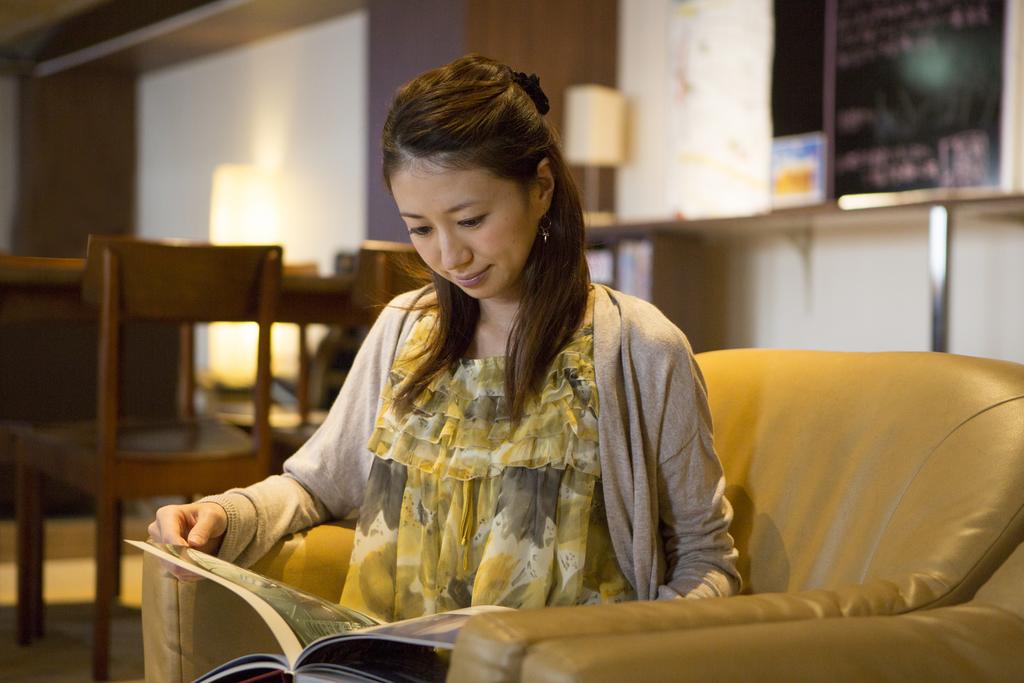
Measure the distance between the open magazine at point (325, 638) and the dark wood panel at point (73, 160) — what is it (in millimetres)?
8451

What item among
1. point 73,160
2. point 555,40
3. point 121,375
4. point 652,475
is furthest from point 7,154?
point 652,475

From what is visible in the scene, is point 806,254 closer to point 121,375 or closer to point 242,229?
point 121,375

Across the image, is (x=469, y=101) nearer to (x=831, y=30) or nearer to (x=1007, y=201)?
(x=1007, y=201)

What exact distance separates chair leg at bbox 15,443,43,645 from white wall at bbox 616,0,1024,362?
250 cm

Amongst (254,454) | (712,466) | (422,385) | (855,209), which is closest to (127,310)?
(254,454)

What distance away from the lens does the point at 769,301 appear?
4.42 metres

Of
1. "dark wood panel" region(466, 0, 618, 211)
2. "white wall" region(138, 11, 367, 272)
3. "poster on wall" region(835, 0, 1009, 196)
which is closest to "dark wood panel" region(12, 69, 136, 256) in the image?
"white wall" region(138, 11, 367, 272)

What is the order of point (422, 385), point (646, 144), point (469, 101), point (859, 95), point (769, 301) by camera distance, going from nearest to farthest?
point (469, 101) → point (422, 385) → point (859, 95) → point (769, 301) → point (646, 144)

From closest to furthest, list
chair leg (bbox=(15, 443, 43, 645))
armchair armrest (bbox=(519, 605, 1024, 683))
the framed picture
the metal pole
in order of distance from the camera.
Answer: armchair armrest (bbox=(519, 605, 1024, 683)) < chair leg (bbox=(15, 443, 43, 645)) < the metal pole < the framed picture

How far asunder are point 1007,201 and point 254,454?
2071 millimetres

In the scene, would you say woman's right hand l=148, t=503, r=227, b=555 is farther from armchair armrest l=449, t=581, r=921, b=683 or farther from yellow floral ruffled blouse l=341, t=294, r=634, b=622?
armchair armrest l=449, t=581, r=921, b=683

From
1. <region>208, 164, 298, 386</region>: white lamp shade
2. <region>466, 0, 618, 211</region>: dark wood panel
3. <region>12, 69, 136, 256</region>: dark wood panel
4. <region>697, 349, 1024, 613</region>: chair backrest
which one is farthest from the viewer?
<region>12, 69, 136, 256</region>: dark wood panel

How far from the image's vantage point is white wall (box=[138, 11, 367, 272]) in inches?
269

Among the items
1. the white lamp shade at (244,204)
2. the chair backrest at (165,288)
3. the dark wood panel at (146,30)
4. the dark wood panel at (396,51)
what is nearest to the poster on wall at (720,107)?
the dark wood panel at (396,51)
